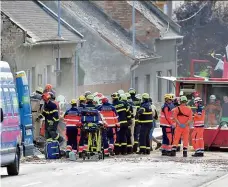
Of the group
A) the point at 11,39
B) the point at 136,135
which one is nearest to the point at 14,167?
the point at 136,135

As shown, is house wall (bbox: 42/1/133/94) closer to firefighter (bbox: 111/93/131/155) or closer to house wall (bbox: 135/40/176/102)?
house wall (bbox: 135/40/176/102)

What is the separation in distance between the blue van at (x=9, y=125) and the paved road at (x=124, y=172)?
372 millimetres

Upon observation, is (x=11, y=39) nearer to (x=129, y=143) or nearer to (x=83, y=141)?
(x=129, y=143)

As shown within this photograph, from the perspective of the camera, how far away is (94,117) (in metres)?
26.3

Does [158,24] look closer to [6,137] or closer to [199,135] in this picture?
[199,135]

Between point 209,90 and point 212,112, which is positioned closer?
point 212,112

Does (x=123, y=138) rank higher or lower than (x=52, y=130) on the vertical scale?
lower

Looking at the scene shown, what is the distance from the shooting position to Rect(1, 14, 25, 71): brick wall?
36.0m

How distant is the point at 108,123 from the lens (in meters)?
27.9

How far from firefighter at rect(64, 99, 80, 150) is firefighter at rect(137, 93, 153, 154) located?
2444 mm

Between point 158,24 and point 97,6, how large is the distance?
4120mm

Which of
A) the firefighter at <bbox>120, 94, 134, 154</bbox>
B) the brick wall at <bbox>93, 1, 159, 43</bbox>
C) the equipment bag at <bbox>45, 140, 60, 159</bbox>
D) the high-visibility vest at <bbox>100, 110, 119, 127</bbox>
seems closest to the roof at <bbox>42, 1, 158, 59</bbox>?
the brick wall at <bbox>93, 1, 159, 43</bbox>

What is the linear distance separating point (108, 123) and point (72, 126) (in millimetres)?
1514

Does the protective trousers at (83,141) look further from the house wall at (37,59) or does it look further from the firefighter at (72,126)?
the house wall at (37,59)
